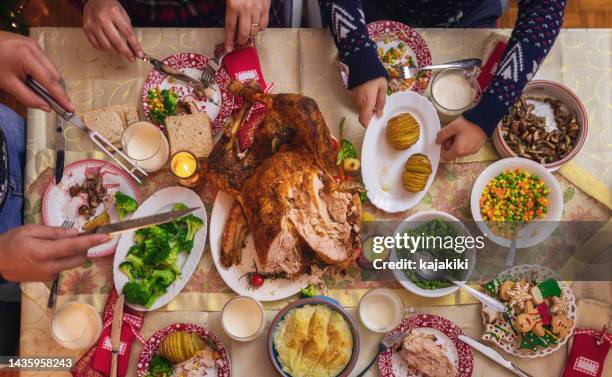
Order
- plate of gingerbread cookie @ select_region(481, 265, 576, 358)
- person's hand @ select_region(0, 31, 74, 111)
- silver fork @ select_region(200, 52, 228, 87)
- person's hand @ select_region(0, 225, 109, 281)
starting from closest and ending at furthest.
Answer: person's hand @ select_region(0, 225, 109, 281) → person's hand @ select_region(0, 31, 74, 111) → plate of gingerbread cookie @ select_region(481, 265, 576, 358) → silver fork @ select_region(200, 52, 228, 87)

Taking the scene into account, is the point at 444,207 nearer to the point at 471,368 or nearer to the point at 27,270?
the point at 471,368

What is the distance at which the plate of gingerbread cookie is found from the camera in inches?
57.5

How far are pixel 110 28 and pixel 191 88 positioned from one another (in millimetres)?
309

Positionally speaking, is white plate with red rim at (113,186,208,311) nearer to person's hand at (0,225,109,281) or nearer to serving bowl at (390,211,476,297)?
person's hand at (0,225,109,281)

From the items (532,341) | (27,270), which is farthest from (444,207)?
(27,270)

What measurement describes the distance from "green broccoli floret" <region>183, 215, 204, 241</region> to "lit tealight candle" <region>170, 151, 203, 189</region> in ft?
0.40

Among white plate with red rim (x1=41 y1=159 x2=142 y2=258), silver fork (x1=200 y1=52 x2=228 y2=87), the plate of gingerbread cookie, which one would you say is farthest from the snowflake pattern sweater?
white plate with red rim (x1=41 y1=159 x2=142 y2=258)

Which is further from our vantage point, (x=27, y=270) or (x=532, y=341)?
(x=532, y=341)

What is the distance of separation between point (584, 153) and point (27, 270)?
1781 millimetres

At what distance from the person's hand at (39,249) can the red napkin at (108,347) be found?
276mm

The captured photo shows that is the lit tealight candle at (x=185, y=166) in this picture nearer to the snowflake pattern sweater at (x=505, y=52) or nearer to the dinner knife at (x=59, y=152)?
the dinner knife at (x=59, y=152)

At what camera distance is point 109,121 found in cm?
155

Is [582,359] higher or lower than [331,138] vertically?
lower

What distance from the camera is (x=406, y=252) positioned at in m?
1.52
